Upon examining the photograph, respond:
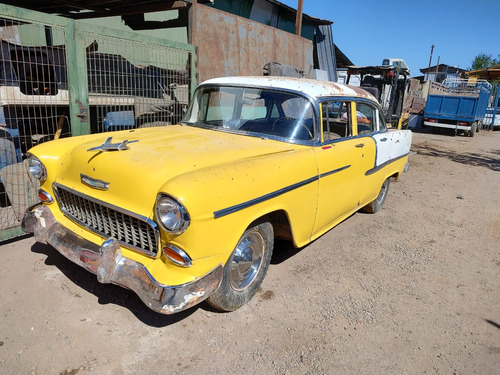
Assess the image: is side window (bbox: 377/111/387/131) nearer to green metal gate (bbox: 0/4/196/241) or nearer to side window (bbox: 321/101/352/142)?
side window (bbox: 321/101/352/142)

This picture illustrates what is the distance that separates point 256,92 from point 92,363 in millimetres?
2552

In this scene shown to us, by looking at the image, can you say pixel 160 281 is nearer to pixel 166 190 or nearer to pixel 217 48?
pixel 166 190

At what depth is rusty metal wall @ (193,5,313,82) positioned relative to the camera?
19.0 ft

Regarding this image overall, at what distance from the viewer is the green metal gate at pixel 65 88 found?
3.67 m

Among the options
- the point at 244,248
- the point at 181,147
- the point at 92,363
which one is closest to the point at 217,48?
the point at 181,147

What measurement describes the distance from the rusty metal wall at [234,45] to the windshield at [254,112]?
2076 millimetres

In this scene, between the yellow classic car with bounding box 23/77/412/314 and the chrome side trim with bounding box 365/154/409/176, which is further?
the chrome side trim with bounding box 365/154/409/176

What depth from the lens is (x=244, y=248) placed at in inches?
105

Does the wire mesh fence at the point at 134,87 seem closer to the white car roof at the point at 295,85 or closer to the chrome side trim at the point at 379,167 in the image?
the white car roof at the point at 295,85

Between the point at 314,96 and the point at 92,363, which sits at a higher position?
the point at 314,96

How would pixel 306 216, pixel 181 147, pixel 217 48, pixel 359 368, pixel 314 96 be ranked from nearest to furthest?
pixel 359 368, pixel 181 147, pixel 306 216, pixel 314 96, pixel 217 48

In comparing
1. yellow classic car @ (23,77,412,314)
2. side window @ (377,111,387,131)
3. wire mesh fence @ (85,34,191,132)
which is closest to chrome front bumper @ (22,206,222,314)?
yellow classic car @ (23,77,412,314)

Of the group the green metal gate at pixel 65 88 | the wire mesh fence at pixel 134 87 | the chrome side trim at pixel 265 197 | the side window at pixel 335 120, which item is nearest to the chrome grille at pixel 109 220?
the chrome side trim at pixel 265 197

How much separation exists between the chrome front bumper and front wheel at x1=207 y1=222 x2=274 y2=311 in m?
0.30
